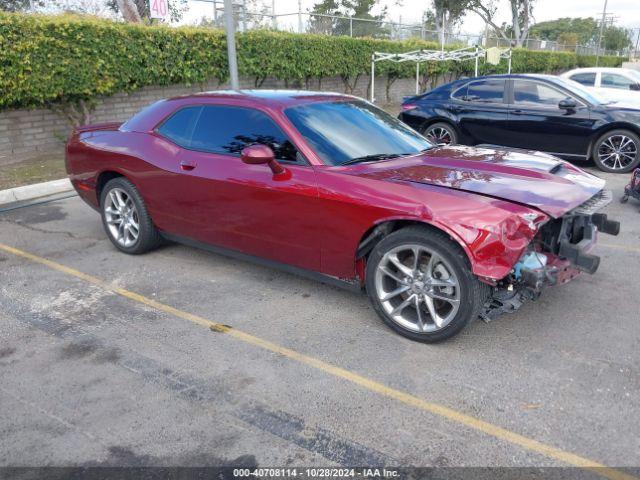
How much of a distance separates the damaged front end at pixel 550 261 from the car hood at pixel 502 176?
15cm

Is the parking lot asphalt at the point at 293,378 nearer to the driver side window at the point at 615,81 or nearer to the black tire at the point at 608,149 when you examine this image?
the black tire at the point at 608,149

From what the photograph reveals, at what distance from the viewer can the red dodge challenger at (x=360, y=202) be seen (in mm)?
3326

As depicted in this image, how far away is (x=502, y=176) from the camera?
3.76 metres

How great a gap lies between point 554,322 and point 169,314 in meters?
2.78

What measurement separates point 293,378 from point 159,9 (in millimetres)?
10775

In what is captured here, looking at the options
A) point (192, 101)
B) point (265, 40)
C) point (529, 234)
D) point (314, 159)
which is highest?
point (265, 40)

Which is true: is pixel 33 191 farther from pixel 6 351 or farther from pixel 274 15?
pixel 274 15

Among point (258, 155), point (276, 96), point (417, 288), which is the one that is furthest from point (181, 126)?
point (417, 288)

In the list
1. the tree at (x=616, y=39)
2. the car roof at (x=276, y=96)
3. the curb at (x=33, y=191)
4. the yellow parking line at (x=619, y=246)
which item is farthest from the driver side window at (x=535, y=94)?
the tree at (x=616, y=39)

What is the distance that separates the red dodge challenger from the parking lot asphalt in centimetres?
35

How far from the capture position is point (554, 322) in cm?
386

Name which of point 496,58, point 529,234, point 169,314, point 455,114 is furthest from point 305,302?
point 496,58

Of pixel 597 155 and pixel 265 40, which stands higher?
pixel 265 40

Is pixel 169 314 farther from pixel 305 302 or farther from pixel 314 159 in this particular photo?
pixel 314 159
